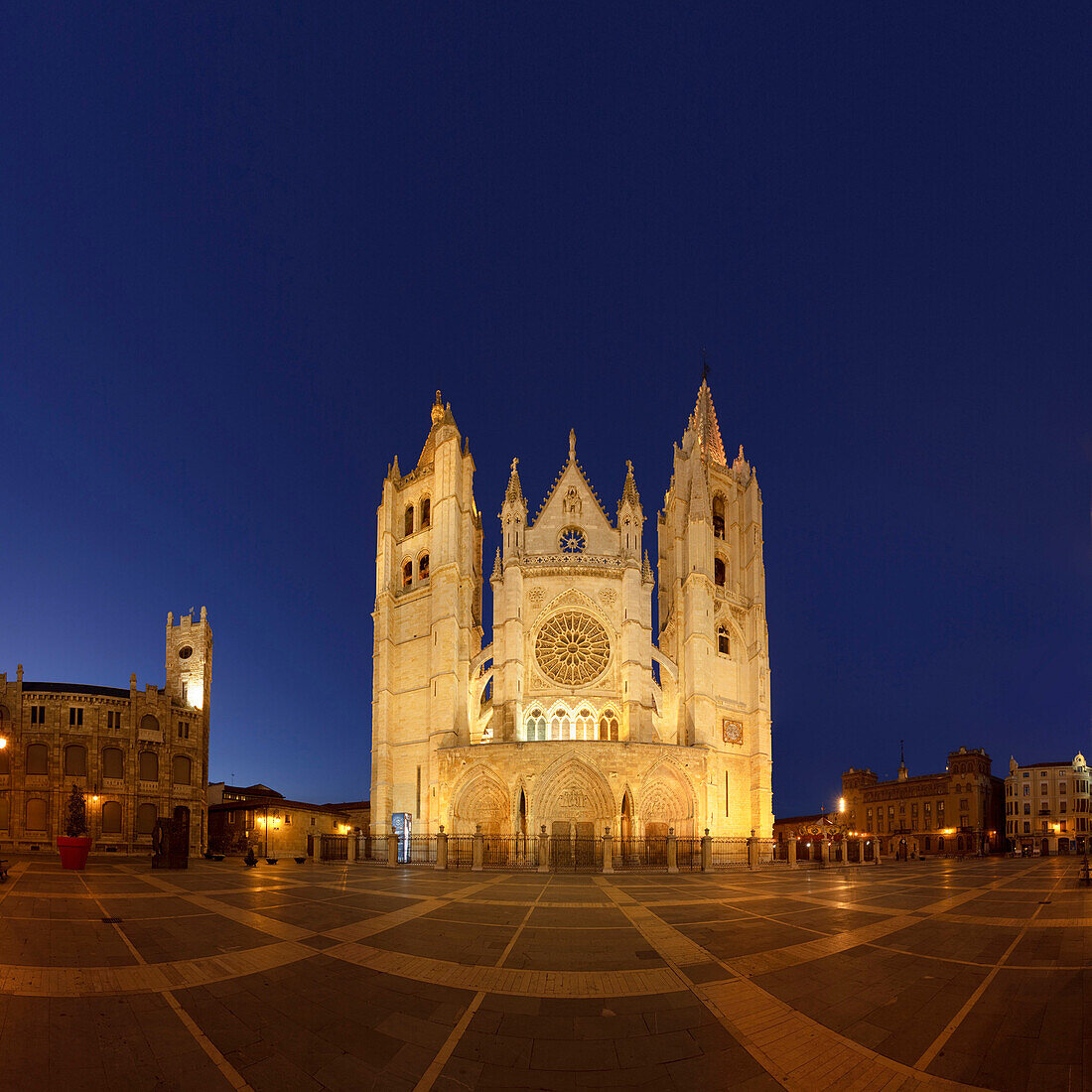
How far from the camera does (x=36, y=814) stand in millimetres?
44156

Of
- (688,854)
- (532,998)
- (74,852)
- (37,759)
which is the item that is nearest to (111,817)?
(37,759)

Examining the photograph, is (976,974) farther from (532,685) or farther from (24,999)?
(532,685)

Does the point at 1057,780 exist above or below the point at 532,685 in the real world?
below

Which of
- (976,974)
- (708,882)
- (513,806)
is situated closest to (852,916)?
(976,974)

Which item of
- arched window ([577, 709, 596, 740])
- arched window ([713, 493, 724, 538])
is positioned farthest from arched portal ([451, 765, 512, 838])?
arched window ([713, 493, 724, 538])

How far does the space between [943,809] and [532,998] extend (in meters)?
91.0

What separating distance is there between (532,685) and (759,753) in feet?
51.3

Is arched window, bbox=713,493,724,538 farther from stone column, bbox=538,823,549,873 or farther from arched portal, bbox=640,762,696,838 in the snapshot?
stone column, bbox=538,823,549,873

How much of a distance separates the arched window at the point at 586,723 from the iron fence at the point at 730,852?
9.06m

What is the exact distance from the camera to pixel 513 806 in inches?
1437

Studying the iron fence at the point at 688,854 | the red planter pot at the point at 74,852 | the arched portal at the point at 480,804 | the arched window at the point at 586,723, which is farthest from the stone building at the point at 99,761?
the iron fence at the point at 688,854

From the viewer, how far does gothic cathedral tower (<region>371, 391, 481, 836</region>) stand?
140 ft

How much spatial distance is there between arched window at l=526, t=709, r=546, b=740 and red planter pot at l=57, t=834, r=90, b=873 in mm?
23119

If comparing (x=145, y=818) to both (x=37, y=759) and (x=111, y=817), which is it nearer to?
(x=111, y=817)
